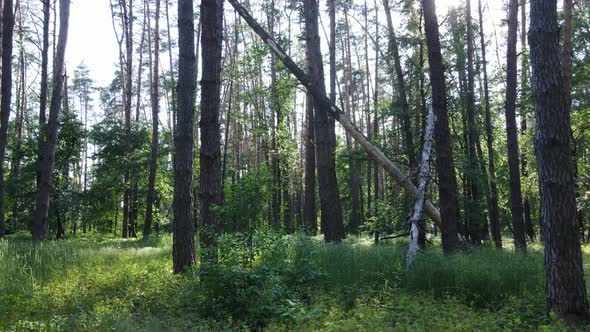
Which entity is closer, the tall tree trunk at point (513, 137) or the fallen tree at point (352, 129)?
Result: the fallen tree at point (352, 129)

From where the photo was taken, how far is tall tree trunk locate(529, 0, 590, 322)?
17.4 ft

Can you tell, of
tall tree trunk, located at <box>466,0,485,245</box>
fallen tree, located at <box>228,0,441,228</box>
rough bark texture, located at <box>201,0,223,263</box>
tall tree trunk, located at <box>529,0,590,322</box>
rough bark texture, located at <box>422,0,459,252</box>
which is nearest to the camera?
tall tree trunk, located at <box>529,0,590,322</box>

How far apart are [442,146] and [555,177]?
430cm

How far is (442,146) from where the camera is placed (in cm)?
966

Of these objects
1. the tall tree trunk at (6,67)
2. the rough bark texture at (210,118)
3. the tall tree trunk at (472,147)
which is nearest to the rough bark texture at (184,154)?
the rough bark texture at (210,118)

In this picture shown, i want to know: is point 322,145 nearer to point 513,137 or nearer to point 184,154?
point 184,154

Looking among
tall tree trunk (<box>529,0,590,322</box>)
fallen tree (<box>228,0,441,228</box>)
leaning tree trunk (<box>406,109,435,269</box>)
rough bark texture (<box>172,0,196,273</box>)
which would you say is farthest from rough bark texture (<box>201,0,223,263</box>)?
tall tree trunk (<box>529,0,590,322</box>)

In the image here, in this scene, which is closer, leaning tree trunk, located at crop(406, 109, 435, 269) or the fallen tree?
leaning tree trunk, located at crop(406, 109, 435, 269)

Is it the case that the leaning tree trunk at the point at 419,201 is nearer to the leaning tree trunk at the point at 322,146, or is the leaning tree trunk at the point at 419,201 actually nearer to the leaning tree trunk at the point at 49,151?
the leaning tree trunk at the point at 322,146

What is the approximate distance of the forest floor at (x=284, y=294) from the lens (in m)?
5.12

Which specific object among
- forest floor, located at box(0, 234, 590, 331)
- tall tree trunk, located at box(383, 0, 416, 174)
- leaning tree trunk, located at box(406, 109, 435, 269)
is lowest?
forest floor, located at box(0, 234, 590, 331)

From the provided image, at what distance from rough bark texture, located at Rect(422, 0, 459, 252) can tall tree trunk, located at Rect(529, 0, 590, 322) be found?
393 centimetres

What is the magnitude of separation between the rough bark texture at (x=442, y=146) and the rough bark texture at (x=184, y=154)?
5.28 meters

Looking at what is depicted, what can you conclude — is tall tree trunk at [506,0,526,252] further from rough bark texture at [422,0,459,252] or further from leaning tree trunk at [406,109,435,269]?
rough bark texture at [422,0,459,252]
